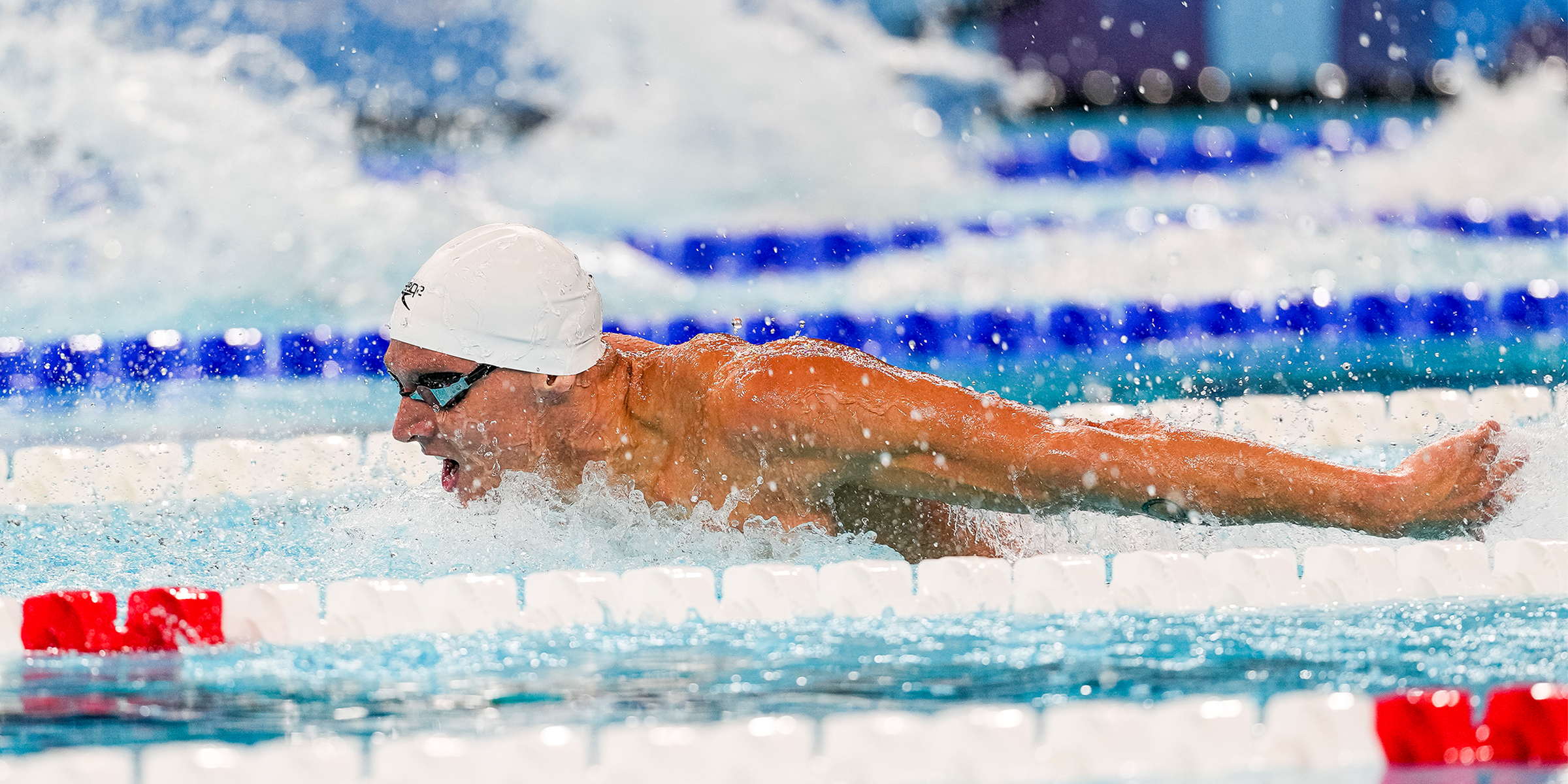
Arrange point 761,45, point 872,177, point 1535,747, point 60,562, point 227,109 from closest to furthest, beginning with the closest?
point 1535,747, point 60,562, point 227,109, point 872,177, point 761,45

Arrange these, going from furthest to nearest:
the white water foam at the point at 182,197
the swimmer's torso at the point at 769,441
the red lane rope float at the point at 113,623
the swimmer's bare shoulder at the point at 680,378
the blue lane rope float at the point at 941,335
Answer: the white water foam at the point at 182,197 < the blue lane rope float at the point at 941,335 < the swimmer's bare shoulder at the point at 680,378 < the swimmer's torso at the point at 769,441 < the red lane rope float at the point at 113,623

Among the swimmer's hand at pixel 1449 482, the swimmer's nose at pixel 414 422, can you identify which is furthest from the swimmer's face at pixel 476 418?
the swimmer's hand at pixel 1449 482

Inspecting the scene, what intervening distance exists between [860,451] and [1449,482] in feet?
2.52

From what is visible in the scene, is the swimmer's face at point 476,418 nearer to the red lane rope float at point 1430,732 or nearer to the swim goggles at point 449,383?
the swim goggles at point 449,383

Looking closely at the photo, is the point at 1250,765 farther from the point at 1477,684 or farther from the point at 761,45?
the point at 761,45

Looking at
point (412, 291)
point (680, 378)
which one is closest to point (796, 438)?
point (680, 378)

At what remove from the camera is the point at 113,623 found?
1.94m

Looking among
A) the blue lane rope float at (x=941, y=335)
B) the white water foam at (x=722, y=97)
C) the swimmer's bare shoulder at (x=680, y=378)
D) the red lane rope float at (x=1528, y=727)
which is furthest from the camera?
the white water foam at (x=722, y=97)

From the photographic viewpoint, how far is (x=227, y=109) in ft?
28.1

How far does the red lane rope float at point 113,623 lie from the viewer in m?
1.93

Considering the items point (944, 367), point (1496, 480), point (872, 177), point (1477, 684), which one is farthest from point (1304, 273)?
point (1477, 684)

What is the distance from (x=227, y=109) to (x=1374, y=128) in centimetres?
717

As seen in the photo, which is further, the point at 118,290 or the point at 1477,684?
the point at 118,290

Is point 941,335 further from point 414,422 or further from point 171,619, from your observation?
point 171,619
